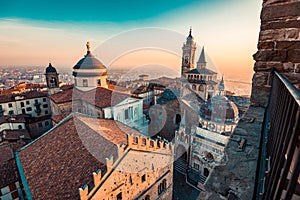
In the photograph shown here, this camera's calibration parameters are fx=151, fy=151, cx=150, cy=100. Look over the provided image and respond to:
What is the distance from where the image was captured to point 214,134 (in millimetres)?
13750

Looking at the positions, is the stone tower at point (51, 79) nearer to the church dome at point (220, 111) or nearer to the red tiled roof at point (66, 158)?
the red tiled roof at point (66, 158)

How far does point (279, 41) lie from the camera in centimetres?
272

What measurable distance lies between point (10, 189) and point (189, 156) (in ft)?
46.8

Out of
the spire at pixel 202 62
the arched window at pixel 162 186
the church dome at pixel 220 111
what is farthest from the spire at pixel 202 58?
the arched window at pixel 162 186

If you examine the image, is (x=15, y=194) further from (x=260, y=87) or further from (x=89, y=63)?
(x=89, y=63)

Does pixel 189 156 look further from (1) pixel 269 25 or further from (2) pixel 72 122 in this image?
(1) pixel 269 25

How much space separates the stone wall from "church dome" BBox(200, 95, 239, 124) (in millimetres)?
12078

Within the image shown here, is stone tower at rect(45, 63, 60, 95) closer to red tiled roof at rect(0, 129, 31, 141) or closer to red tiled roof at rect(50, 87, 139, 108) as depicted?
red tiled roof at rect(50, 87, 139, 108)

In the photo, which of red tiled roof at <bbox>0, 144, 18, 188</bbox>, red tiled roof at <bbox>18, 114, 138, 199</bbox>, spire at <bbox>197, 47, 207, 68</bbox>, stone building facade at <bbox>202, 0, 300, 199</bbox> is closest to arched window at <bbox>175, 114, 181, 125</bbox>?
red tiled roof at <bbox>18, 114, 138, 199</bbox>

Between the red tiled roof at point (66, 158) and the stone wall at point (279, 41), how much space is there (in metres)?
6.75

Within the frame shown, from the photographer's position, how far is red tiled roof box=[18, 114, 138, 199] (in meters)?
6.58

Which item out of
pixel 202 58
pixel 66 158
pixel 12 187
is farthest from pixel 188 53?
pixel 12 187

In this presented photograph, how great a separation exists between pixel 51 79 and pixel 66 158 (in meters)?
22.5

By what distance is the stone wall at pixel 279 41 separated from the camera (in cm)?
253
